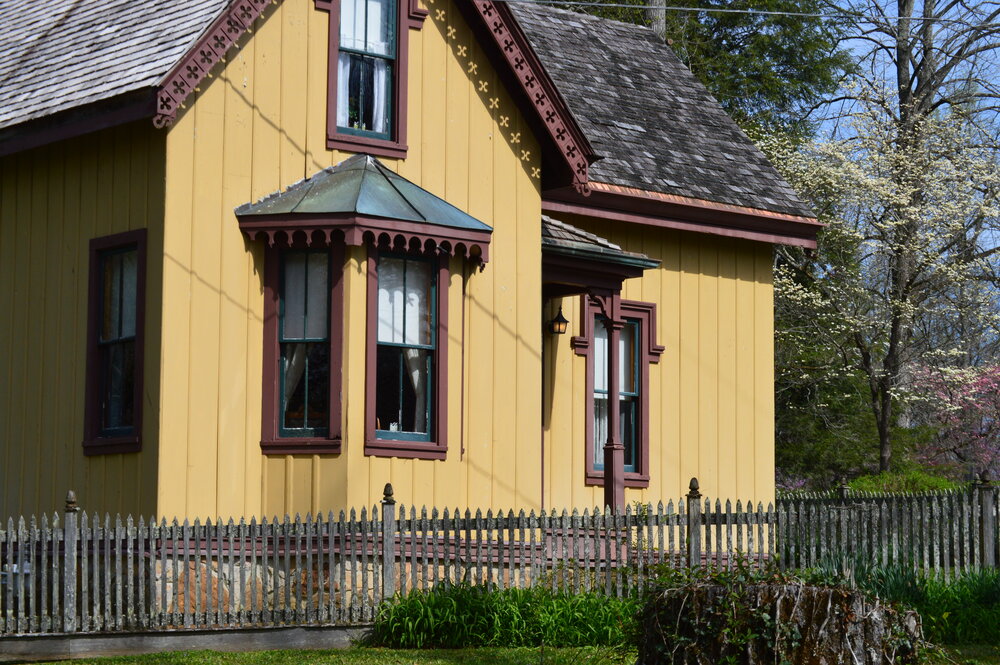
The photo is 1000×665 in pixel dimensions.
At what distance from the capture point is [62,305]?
16.9 metres

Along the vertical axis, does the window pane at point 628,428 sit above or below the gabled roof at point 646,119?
below

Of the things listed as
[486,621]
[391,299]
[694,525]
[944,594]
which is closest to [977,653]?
[944,594]

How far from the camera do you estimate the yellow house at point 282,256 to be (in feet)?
51.1

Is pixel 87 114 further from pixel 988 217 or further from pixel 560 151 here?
pixel 988 217

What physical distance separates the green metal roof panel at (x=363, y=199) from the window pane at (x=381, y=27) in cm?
120

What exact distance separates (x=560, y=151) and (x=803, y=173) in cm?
1595

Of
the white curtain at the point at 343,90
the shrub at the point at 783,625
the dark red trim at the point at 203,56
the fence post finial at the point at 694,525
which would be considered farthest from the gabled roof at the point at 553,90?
the shrub at the point at 783,625

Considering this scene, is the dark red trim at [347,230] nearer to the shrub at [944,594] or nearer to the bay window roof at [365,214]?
the bay window roof at [365,214]

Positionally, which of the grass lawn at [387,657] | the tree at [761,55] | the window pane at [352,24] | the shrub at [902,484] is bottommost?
the grass lawn at [387,657]

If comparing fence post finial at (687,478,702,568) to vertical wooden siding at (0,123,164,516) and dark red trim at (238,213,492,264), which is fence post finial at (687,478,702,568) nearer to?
dark red trim at (238,213,492,264)

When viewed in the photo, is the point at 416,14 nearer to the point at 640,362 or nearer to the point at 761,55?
the point at 640,362

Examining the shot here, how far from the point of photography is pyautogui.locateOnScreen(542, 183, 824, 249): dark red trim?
20266 millimetres

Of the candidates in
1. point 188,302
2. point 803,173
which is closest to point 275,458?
point 188,302

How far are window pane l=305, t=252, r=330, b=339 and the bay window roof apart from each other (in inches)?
12.0
